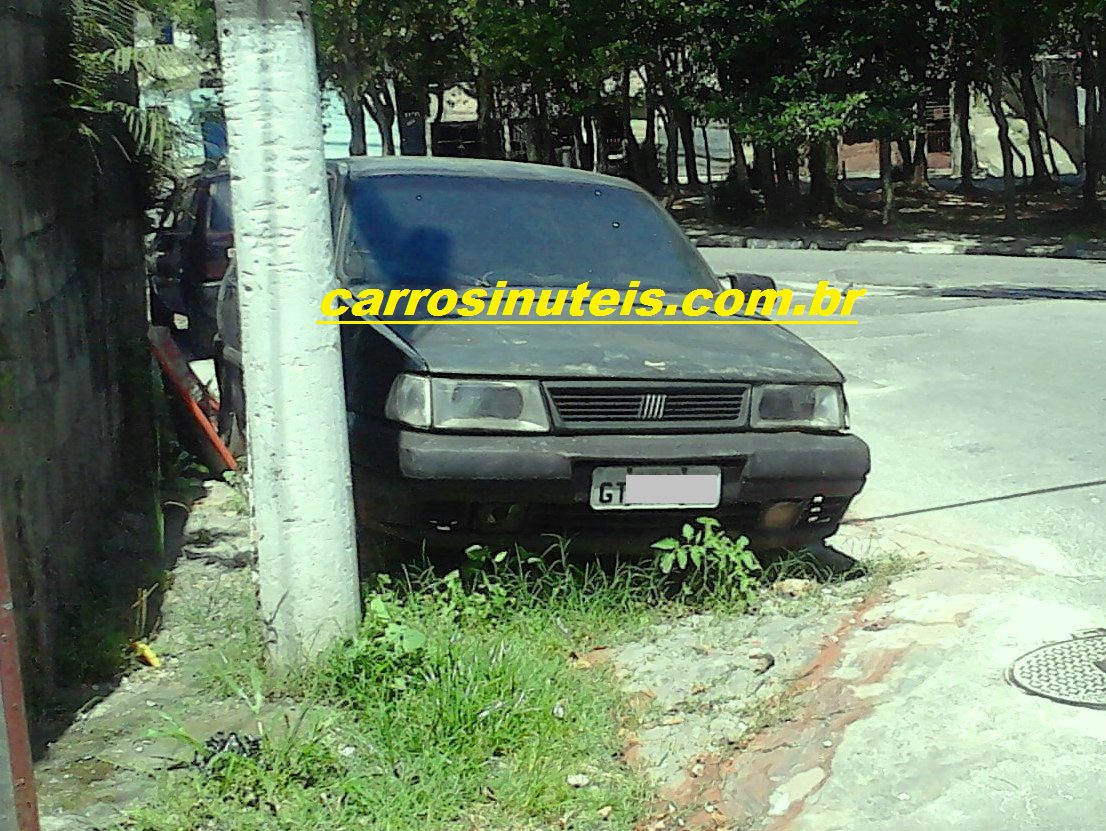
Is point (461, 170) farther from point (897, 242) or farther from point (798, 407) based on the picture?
point (897, 242)

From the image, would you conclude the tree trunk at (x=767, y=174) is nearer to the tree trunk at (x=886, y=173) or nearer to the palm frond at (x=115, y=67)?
the tree trunk at (x=886, y=173)

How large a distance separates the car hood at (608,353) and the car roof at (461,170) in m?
1.11

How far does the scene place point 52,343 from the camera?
189 inches

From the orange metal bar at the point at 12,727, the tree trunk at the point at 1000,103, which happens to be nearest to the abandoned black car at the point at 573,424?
the orange metal bar at the point at 12,727

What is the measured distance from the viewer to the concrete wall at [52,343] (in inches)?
158

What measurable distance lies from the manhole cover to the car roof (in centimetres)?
298

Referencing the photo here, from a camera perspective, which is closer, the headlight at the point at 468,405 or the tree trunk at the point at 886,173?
the headlight at the point at 468,405

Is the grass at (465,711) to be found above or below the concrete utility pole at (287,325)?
below

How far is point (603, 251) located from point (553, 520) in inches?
64.7

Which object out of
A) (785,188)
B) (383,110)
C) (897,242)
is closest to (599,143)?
(785,188)

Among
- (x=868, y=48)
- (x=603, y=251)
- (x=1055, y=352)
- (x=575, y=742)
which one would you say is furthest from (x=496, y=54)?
(x=575, y=742)

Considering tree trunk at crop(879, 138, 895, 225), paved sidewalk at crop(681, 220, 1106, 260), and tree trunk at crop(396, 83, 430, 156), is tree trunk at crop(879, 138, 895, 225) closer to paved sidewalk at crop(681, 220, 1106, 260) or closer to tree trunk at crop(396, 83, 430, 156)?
paved sidewalk at crop(681, 220, 1106, 260)

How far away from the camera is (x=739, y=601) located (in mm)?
4938

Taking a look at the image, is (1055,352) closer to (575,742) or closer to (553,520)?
(553,520)
